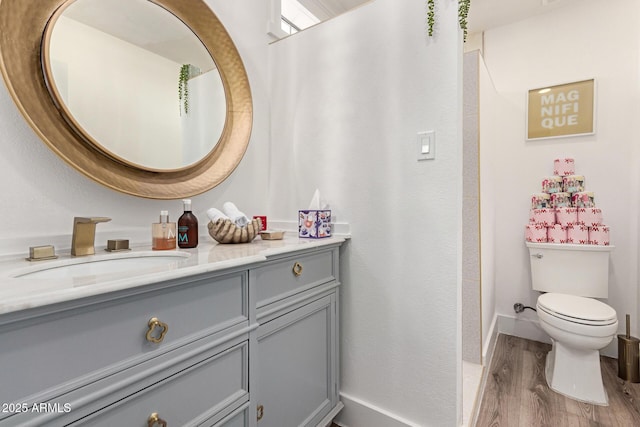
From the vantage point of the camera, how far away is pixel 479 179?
181cm

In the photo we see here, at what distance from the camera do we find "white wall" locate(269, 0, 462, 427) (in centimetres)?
124

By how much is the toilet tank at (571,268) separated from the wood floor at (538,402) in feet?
1.65

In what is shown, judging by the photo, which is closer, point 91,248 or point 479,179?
point 91,248

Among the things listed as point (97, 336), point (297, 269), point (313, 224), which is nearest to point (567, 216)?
point (313, 224)

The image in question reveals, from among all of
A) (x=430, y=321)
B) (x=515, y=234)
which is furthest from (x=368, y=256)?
(x=515, y=234)

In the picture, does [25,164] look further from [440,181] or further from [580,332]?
[580,332]

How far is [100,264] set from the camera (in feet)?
3.16

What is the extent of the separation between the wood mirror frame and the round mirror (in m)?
0.03

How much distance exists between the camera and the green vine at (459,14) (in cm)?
117

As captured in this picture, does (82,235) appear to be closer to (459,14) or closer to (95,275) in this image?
(95,275)

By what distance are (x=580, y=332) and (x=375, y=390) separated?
1182 millimetres

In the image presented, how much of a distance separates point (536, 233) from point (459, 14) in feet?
5.76

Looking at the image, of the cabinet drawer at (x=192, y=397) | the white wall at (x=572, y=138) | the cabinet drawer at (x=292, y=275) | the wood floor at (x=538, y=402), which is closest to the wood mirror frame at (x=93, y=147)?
the cabinet drawer at (x=292, y=275)

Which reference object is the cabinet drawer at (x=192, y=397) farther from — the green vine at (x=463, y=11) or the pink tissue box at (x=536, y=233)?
the pink tissue box at (x=536, y=233)
